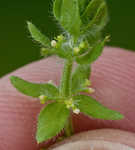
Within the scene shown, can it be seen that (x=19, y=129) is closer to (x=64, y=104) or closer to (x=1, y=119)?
(x=1, y=119)

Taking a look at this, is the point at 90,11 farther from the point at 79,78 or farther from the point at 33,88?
the point at 33,88

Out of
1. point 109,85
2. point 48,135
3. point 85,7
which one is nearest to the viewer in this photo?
point 48,135

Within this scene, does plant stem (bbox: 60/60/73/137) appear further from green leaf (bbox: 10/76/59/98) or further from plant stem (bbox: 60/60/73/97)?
green leaf (bbox: 10/76/59/98)

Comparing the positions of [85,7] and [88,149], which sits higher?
[85,7]

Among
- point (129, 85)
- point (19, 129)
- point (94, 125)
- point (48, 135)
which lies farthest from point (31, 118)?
point (129, 85)

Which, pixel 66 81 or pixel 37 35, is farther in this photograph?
pixel 66 81

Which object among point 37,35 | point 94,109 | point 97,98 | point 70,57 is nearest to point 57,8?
point 37,35

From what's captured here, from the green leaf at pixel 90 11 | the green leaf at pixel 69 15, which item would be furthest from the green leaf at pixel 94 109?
the green leaf at pixel 90 11
